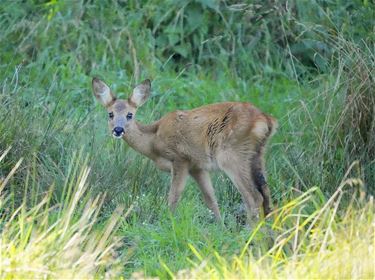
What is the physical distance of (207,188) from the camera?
9188 mm

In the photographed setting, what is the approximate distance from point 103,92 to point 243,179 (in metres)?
1.87

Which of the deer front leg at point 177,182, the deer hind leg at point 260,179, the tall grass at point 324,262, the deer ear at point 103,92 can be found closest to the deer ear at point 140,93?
the deer ear at point 103,92

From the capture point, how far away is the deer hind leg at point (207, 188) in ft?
29.1

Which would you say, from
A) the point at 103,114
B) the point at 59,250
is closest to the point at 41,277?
the point at 59,250

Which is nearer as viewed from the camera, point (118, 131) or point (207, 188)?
point (207, 188)

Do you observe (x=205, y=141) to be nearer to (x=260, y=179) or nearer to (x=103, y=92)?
(x=260, y=179)

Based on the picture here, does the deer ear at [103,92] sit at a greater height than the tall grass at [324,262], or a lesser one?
lesser

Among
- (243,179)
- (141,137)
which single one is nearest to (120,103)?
(141,137)

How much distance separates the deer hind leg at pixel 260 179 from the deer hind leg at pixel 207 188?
384 millimetres

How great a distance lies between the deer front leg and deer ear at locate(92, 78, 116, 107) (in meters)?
1.03

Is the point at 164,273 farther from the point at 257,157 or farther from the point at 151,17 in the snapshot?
the point at 151,17

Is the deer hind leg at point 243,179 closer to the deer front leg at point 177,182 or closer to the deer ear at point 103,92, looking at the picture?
the deer front leg at point 177,182

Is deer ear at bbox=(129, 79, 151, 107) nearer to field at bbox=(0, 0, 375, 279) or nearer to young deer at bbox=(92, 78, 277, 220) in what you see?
young deer at bbox=(92, 78, 277, 220)

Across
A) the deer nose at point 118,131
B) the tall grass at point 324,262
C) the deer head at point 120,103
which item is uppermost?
the tall grass at point 324,262
